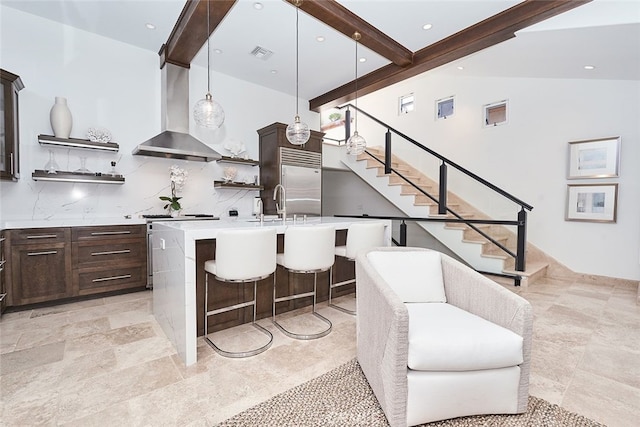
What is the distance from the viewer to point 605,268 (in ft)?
14.4

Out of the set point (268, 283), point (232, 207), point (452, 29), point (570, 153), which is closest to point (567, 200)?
point (570, 153)

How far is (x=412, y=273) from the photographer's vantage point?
2135 millimetres

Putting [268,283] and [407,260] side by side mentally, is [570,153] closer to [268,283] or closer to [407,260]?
[407,260]

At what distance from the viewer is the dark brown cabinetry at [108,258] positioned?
11.2 ft

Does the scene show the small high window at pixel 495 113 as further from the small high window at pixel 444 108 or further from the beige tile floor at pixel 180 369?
the beige tile floor at pixel 180 369

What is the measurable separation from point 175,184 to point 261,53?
233 centimetres

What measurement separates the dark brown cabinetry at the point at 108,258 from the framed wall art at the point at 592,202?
628 cm

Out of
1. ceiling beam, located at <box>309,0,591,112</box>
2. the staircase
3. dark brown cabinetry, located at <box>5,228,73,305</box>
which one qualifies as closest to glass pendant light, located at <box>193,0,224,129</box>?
dark brown cabinetry, located at <box>5,228,73,305</box>

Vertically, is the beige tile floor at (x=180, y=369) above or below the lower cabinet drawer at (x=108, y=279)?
below

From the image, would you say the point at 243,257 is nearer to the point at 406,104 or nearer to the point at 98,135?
the point at 98,135

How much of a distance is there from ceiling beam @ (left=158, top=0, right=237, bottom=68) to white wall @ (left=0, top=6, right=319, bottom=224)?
0.39 m

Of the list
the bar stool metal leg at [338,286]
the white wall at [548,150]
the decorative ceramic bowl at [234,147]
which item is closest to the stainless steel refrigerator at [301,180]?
the decorative ceramic bowl at [234,147]

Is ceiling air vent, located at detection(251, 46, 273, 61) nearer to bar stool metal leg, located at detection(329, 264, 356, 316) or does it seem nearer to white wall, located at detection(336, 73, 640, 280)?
white wall, located at detection(336, 73, 640, 280)

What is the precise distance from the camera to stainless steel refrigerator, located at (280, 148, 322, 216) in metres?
5.36
